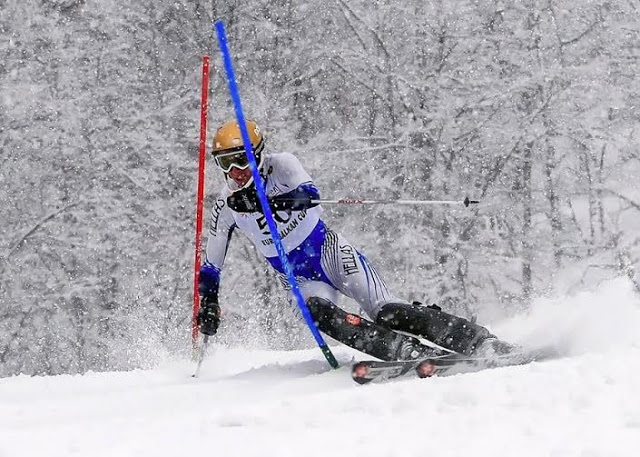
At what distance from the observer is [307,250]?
225 inches

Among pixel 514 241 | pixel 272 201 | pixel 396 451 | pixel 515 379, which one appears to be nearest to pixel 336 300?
pixel 272 201

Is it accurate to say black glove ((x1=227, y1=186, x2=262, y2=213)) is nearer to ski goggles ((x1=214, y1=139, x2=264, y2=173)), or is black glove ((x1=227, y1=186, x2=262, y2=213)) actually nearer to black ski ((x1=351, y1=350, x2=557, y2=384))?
ski goggles ((x1=214, y1=139, x2=264, y2=173))

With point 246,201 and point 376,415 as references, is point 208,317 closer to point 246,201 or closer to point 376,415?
point 246,201

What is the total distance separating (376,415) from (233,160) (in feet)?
8.17

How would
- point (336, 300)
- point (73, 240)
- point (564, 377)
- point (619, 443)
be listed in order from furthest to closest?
point (73, 240) < point (336, 300) < point (564, 377) < point (619, 443)

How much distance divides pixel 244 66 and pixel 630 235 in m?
7.19

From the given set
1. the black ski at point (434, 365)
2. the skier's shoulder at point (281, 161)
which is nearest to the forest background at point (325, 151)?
the skier's shoulder at point (281, 161)

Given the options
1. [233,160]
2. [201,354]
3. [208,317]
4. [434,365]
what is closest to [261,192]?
[233,160]

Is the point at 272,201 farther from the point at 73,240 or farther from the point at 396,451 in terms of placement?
the point at 73,240

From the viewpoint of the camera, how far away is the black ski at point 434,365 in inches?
172

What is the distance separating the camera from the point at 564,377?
3582 millimetres

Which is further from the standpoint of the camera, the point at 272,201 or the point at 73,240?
the point at 73,240

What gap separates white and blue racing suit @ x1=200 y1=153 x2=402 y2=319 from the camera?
5.54 meters

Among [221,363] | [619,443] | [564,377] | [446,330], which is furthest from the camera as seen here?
[221,363]
